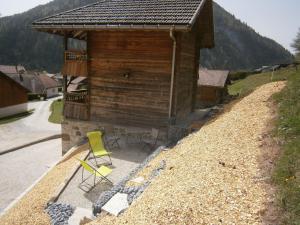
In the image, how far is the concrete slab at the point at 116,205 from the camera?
6.32 metres

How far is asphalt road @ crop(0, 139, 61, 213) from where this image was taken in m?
12.1

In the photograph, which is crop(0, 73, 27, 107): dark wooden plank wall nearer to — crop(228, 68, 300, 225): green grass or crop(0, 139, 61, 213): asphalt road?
crop(0, 139, 61, 213): asphalt road

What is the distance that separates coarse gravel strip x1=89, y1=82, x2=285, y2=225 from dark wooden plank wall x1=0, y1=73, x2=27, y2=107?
100ft

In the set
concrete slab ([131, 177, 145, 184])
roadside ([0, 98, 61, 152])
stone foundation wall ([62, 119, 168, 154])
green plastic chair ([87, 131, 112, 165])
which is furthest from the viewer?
roadside ([0, 98, 61, 152])

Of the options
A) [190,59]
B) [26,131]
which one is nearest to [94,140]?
[190,59]

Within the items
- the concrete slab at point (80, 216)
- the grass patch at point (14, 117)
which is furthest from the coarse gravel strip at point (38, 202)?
the grass patch at point (14, 117)

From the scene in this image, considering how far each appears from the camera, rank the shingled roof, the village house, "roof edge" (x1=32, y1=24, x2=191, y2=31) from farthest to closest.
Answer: the village house < the shingled roof < "roof edge" (x1=32, y1=24, x2=191, y2=31)

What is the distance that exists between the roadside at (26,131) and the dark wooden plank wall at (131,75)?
362 inches

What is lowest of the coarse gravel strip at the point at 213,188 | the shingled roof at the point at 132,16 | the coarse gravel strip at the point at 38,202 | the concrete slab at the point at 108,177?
the coarse gravel strip at the point at 38,202

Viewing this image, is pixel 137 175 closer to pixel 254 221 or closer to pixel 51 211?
pixel 51 211

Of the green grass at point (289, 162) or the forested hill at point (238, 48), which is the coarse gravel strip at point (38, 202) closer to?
the green grass at point (289, 162)

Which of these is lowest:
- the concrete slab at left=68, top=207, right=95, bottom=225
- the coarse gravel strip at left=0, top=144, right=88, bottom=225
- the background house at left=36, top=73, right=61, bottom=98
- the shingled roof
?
the background house at left=36, top=73, right=61, bottom=98

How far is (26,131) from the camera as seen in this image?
85.0 feet

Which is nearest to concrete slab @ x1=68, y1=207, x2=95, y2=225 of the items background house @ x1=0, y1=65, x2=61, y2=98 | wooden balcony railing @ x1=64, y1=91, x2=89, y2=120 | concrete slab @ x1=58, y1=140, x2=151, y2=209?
concrete slab @ x1=58, y1=140, x2=151, y2=209
